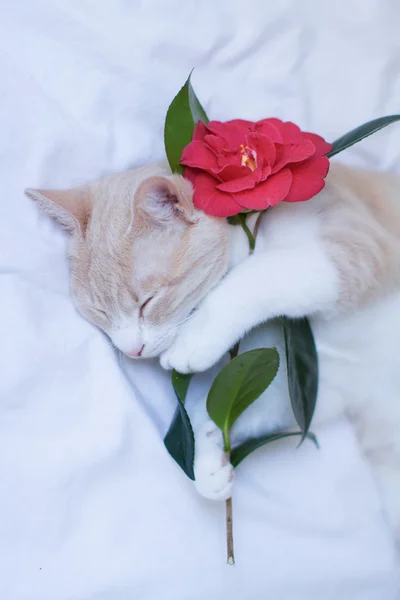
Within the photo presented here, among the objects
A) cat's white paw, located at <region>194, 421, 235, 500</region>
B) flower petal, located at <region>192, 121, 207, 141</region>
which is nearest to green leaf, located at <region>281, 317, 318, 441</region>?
cat's white paw, located at <region>194, 421, 235, 500</region>

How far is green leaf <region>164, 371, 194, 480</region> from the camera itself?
969 mm

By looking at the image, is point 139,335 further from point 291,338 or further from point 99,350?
point 291,338

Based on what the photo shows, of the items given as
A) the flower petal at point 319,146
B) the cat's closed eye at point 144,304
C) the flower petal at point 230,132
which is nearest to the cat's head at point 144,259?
the cat's closed eye at point 144,304

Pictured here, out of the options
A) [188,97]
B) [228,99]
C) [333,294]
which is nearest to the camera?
[333,294]

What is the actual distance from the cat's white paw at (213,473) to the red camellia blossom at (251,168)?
0.42 m

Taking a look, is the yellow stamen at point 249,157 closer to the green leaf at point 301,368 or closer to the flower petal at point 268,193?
the flower petal at point 268,193

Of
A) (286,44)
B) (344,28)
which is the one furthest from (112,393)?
(344,28)

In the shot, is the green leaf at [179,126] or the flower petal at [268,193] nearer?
the flower petal at [268,193]

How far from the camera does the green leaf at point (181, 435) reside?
97 cm

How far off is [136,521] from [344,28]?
46.4 inches

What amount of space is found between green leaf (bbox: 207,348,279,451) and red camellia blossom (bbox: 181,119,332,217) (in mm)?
249

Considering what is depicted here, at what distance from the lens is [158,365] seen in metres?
1.13

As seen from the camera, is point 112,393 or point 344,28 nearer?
point 112,393

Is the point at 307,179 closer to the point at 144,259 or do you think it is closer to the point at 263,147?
the point at 263,147
